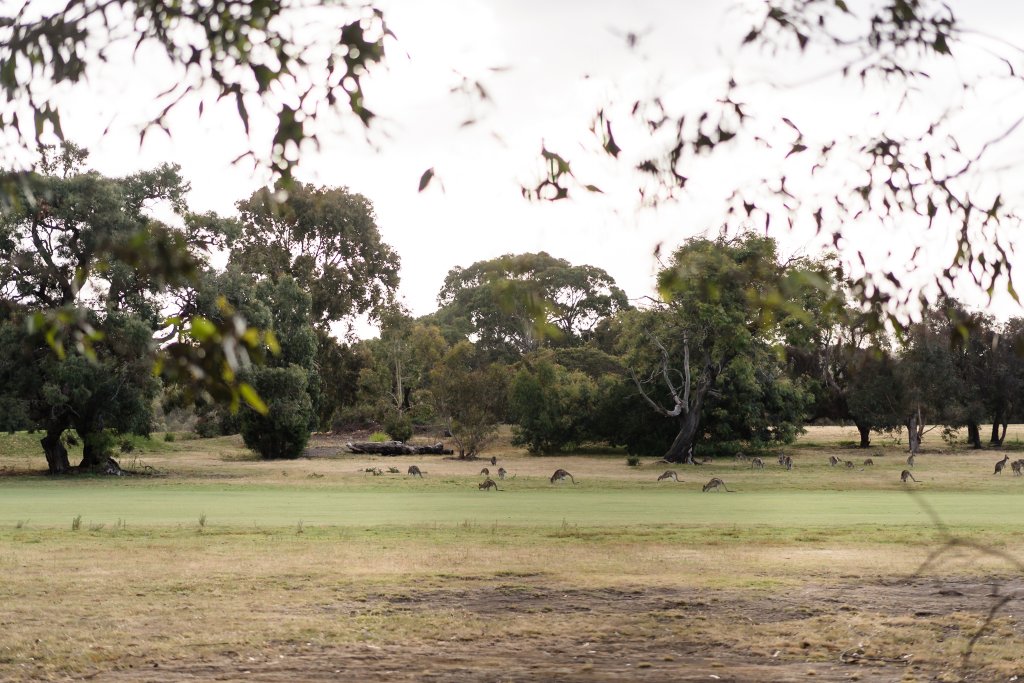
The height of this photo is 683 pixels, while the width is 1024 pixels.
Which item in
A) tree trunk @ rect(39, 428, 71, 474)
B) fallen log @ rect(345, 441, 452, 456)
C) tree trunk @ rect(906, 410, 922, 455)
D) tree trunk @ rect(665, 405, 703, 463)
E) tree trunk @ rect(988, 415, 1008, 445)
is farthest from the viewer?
tree trunk @ rect(988, 415, 1008, 445)

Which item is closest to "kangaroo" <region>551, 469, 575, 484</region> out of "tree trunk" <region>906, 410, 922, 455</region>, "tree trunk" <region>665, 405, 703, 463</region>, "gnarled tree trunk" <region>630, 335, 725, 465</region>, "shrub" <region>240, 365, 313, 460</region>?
"shrub" <region>240, 365, 313, 460</region>

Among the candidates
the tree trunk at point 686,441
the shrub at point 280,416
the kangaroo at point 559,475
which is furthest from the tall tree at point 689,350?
the shrub at point 280,416

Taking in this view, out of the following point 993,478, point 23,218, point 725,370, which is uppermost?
point 23,218

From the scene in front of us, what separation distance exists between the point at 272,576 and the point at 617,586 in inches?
148

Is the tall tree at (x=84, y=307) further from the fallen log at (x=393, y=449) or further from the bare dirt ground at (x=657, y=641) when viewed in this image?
the bare dirt ground at (x=657, y=641)

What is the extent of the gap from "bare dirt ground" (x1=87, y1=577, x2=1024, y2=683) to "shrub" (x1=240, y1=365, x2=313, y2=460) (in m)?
30.8

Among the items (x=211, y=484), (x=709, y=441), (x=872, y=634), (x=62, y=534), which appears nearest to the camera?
(x=872, y=634)

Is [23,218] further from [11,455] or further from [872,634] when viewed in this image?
[872,634]

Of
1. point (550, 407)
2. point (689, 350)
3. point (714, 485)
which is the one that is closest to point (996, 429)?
point (689, 350)

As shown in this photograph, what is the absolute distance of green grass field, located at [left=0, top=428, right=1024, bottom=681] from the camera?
28.5 feet

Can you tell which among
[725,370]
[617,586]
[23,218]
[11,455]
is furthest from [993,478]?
[11,455]

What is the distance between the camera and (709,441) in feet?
178

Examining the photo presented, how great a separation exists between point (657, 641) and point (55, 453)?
34.0 metres

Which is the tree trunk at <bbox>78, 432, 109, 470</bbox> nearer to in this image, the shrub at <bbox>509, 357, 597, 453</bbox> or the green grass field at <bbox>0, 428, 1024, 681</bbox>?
the green grass field at <bbox>0, 428, 1024, 681</bbox>
